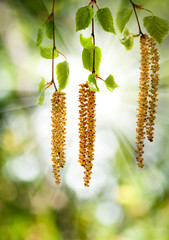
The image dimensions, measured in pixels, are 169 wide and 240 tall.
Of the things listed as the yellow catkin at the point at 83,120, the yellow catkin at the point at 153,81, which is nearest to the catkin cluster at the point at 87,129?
the yellow catkin at the point at 83,120

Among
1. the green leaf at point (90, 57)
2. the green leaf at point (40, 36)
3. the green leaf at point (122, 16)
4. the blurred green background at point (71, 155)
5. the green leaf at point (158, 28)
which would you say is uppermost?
the green leaf at point (122, 16)

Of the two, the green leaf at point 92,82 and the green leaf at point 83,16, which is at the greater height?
the green leaf at point 83,16

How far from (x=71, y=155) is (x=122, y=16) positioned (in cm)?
39

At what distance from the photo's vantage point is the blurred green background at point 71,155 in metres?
0.69

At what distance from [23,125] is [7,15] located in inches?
11.6

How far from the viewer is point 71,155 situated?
699mm

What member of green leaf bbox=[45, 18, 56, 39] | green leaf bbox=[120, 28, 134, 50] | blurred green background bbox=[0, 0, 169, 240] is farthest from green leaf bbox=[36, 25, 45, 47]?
blurred green background bbox=[0, 0, 169, 240]

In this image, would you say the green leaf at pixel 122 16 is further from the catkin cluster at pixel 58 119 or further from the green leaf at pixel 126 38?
the catkin cluster at pixel 58 119

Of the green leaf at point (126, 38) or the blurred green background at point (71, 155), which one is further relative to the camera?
the blurred green background at point (71, 155)

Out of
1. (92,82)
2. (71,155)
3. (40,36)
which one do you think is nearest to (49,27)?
(40,36)

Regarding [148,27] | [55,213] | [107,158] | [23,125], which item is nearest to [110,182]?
[107,158]

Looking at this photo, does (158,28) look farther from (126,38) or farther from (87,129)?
(87,129)

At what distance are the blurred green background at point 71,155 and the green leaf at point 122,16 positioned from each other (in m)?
0.25

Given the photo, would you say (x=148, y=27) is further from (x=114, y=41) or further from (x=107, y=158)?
(x=107, y=158)
